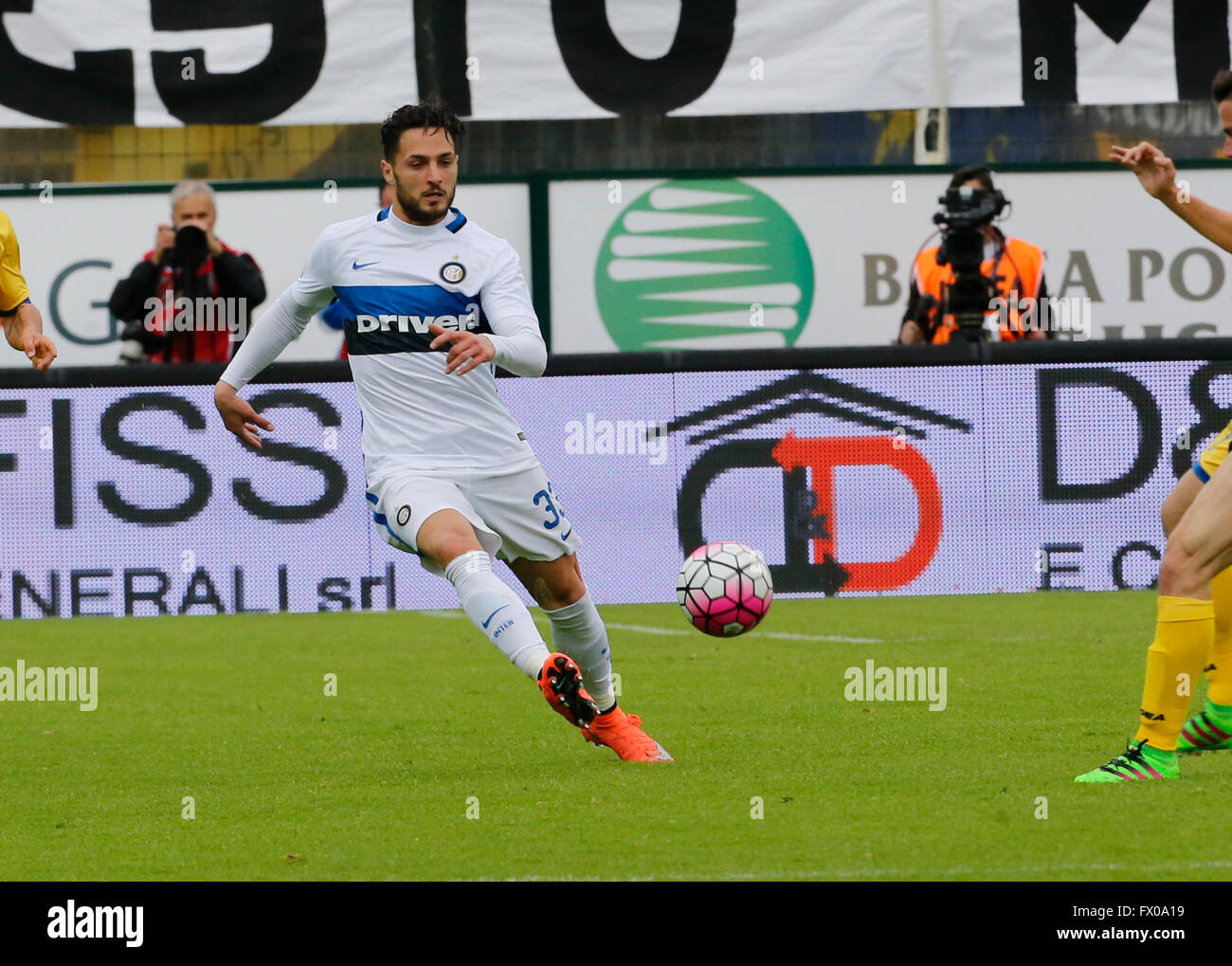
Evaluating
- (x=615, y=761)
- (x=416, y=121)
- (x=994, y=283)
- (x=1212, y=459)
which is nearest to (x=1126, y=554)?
(x=994, y=283)

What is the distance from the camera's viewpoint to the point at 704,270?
53.8 feet

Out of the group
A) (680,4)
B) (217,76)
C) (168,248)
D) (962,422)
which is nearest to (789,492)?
(962,422)

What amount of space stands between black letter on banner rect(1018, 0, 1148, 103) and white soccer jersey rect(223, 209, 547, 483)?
1027 cm

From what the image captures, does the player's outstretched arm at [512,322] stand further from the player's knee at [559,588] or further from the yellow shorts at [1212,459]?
the yellow shorts at [1212,459]

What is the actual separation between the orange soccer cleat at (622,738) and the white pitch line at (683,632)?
3.33 meters

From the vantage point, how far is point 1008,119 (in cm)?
1694

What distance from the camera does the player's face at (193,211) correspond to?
1238 centimetres

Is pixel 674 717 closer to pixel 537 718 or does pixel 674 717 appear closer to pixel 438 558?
pixel 537 718

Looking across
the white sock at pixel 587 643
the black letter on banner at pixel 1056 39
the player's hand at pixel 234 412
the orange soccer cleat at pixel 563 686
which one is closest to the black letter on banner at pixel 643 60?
the black letter on banner at pixel 1056 39

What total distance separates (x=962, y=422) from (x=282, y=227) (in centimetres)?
643

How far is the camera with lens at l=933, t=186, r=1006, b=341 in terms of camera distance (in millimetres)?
12891

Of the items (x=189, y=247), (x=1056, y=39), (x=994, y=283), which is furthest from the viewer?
(x=1056, y=39)

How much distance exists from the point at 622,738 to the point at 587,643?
353 millimetres

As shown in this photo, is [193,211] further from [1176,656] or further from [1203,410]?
[1176,656]
